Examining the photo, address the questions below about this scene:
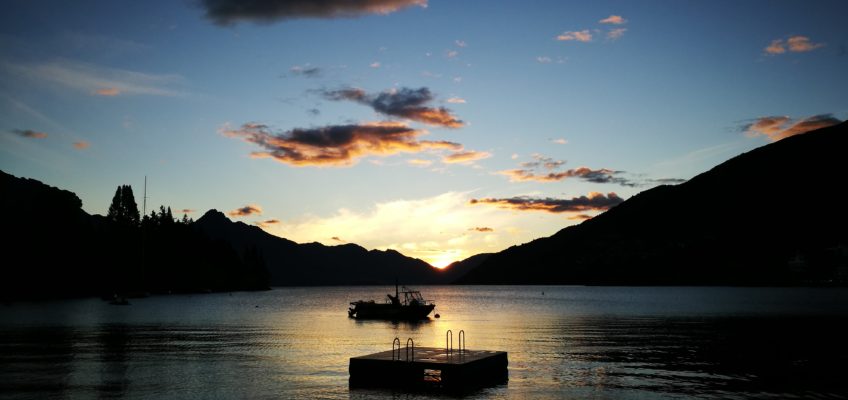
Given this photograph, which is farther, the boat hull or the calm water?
the boat hull

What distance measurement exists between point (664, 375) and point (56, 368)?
44.8 m

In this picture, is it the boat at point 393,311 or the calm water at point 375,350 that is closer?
the calm water at point 375,350

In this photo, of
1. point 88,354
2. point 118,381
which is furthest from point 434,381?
point 88,354

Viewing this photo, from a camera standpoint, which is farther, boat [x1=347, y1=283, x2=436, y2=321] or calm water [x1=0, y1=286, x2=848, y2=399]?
boat [x1=347, y1=283, x2=436, y2=321]

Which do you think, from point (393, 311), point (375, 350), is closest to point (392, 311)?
point (393, 311)

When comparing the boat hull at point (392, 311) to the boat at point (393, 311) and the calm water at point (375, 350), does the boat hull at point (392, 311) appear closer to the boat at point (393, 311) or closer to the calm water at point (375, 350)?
the boat at point (393, 311)

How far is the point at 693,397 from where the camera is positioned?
126 feet

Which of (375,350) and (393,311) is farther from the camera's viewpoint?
(393,311)

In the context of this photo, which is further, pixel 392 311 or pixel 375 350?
pixel 392 311

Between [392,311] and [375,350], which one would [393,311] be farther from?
[375,350]

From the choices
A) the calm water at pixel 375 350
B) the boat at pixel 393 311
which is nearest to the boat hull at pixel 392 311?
the boat at pixel 393 311

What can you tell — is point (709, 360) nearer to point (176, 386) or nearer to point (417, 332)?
point (176, 386)

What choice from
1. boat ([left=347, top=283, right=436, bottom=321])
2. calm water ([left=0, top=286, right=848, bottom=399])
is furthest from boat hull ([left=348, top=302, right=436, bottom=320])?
calm water ([left=0, top=286, right=848, bottom=399])

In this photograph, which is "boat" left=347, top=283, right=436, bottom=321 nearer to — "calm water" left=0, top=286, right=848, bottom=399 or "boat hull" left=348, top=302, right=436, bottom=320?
"boat hull" left=348, top=302, right=436, bottom=320
